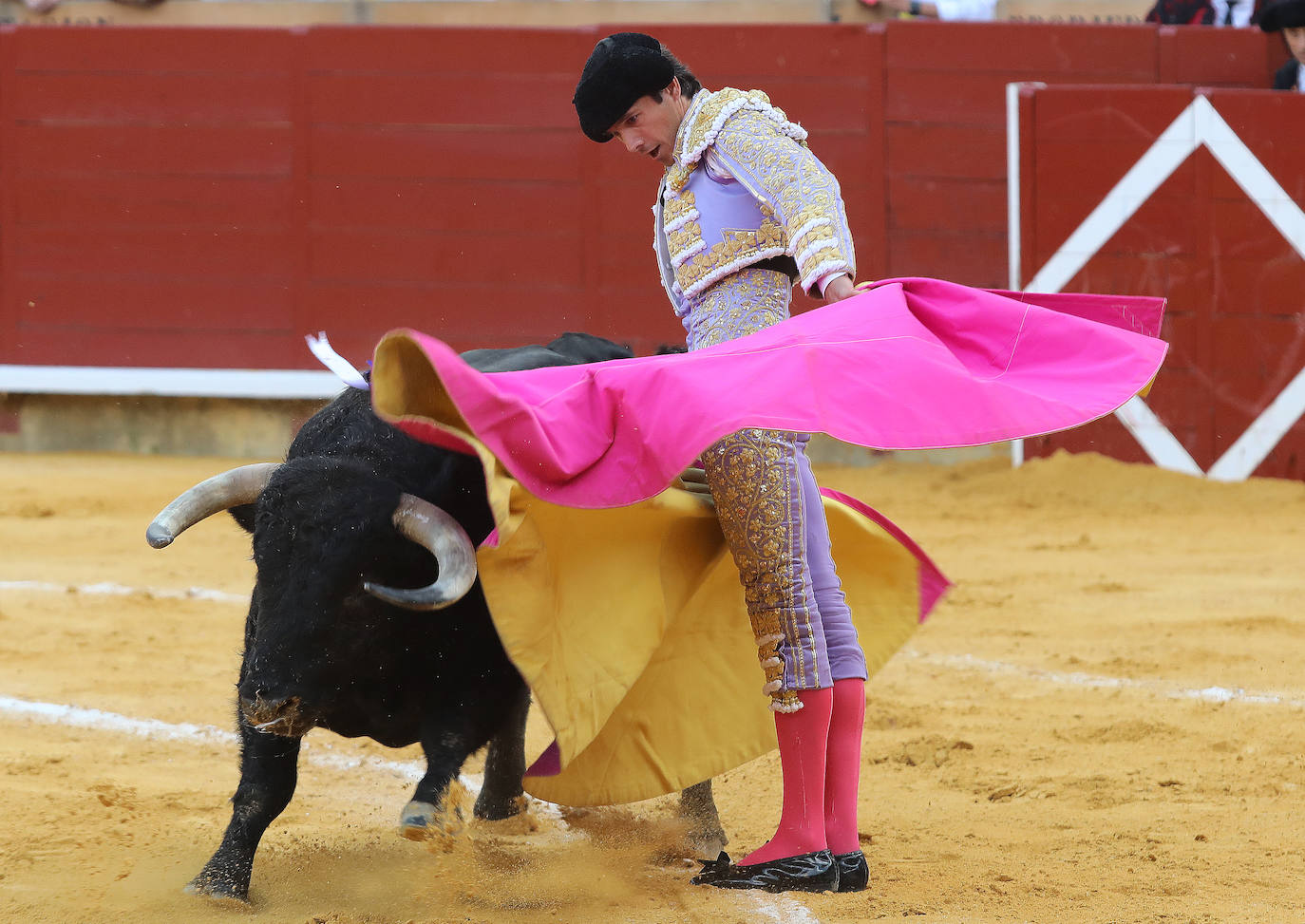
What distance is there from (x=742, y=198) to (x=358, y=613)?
0.80 m

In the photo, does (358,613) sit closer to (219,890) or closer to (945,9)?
(219,890)

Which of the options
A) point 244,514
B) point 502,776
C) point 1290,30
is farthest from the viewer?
point 1290,30

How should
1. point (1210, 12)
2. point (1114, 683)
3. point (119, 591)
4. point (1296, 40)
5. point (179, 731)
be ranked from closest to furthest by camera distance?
1. point (179, 731)
2. point (1114, 683)
3. point (119, 591)
4. point (1296, 40)
5. point (1210, 12)

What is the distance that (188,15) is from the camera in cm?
907

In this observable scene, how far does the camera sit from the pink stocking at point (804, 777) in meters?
2.17

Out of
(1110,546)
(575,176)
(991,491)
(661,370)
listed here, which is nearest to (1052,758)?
(661,370)

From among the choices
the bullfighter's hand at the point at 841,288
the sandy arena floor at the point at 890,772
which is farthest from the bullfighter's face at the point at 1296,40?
the bullfighter's hand at the point at 841,288

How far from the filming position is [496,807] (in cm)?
291

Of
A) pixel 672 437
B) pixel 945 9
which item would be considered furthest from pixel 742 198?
pixel 945 9

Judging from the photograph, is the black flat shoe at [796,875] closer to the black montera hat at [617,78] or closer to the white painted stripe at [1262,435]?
the black montera hat at [617,78]

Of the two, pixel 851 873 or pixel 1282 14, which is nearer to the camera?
pixel 851 873

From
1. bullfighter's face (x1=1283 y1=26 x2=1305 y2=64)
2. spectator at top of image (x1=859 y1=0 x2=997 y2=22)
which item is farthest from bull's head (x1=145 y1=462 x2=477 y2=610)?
spectator at top of image (x1=859 y1=0 x2=997 y2=22)

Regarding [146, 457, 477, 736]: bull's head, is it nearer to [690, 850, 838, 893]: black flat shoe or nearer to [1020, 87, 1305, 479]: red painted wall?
[690, 850, 838, 893]: black flat shoe

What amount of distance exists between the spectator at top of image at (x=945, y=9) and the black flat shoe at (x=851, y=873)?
6.58 m
